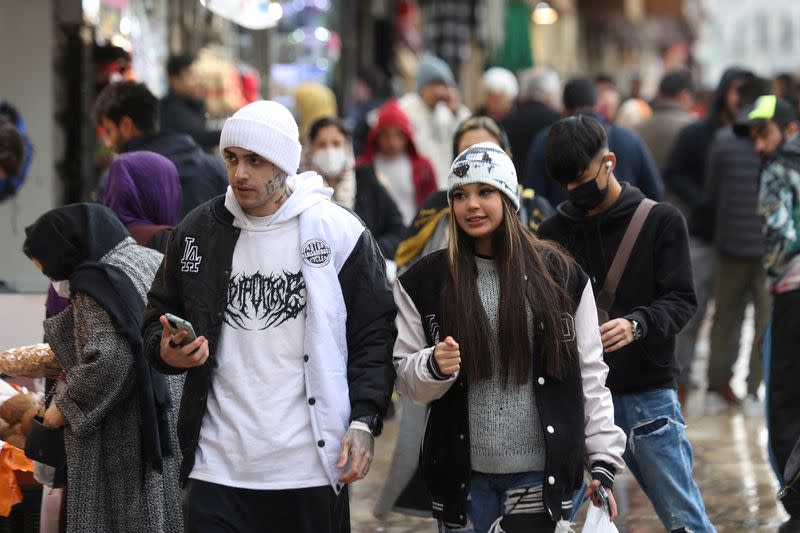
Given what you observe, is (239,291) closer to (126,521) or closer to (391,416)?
(126,521)

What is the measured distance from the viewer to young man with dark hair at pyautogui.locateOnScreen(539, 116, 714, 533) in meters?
5.64

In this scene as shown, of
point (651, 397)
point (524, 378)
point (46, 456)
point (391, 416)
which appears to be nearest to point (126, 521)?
point (46, 456)

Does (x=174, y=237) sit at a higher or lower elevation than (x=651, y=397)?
higher

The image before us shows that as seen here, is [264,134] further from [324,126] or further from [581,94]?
[581,94]

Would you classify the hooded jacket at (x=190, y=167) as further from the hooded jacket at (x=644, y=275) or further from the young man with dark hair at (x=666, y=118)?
the young man with dark hair at (x=666, y=118)

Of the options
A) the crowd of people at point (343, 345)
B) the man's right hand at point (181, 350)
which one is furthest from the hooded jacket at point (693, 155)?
the man's right hand at point (181, 350)

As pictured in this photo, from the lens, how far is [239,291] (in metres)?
4.79

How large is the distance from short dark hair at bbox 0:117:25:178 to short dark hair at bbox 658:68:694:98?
249 inches

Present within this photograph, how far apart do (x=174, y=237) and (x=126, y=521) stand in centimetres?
113

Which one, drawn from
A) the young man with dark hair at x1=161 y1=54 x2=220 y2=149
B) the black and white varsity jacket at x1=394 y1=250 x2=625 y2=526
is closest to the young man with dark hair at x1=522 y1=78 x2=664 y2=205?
the young man with dark hair at x1=161 y1=54 x2=220 y2=149

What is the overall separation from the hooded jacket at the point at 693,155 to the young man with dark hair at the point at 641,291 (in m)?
5.82

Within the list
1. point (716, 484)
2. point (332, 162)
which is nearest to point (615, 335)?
point (716, 484)

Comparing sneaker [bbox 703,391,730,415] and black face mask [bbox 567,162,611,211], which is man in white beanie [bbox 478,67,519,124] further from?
black face mask [bbox 567,162,611,211]

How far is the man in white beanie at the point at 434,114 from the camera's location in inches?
476
